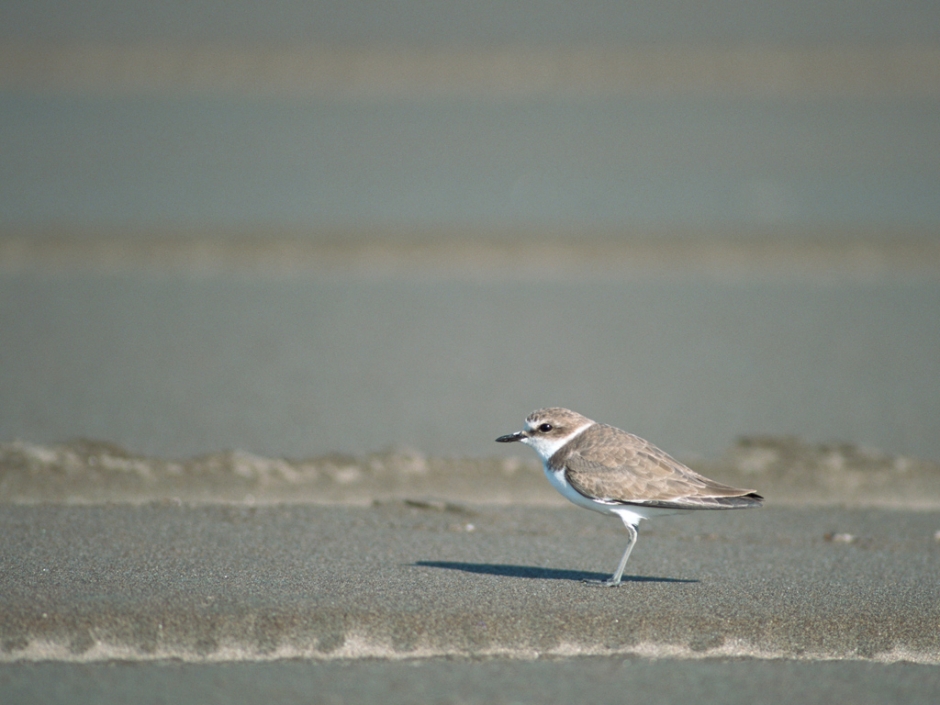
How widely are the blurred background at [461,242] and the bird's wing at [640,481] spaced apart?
1.78 metres

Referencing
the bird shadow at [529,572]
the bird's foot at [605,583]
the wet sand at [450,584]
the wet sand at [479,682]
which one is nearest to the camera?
the wet sand at [479,682]

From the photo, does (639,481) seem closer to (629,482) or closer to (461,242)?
(629,482)

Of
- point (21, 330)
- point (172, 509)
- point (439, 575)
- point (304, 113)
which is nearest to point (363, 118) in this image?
point (304, 113)

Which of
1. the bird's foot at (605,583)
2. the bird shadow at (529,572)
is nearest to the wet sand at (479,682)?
the bird's foot at (605,583)

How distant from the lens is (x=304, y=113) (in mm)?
14734

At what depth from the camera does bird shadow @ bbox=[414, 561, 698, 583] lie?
16.0ft

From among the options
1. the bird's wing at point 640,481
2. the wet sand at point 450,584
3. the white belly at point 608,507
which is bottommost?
the wet sand at point 450,584

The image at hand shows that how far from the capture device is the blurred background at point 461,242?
761cm

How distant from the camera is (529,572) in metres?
4.95

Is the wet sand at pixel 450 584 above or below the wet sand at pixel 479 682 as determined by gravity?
above

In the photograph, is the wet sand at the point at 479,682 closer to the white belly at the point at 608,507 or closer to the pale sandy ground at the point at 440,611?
the pale sandy ground at the point at 440,611

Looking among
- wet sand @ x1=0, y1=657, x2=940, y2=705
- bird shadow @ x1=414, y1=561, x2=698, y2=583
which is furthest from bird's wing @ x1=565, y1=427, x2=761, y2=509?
wet sand @ x1=0, y1=657, x2=940, y2=705

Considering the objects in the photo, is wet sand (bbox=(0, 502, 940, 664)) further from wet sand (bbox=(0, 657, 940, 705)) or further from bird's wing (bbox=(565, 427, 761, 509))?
bird's wing (bbox=(565, 427, 761, 509))

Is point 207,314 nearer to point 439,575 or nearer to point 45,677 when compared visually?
point 439,575
